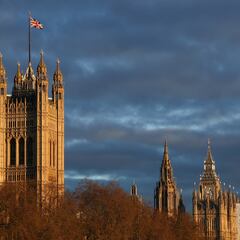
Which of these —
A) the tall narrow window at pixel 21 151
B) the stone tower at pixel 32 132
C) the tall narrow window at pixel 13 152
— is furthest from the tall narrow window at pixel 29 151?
the tall narrow window at pixel 13 152

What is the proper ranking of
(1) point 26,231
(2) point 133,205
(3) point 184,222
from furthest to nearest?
(3) point 184,222
(2) point 133,205
(1) point 26,231

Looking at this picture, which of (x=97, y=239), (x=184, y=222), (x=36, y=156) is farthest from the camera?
(x=36, y=156)

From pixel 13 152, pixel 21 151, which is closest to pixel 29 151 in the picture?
pixel 21 151

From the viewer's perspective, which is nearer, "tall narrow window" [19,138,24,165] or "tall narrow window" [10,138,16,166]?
"tall narrow window" [19,138,24,165]

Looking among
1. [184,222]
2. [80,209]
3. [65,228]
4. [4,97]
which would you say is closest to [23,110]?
[4,97]

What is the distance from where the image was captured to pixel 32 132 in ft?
644

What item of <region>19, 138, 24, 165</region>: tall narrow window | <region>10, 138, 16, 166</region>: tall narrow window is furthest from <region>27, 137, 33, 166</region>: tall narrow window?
<region>10, 138, 16, 166</region>: tall narrow window

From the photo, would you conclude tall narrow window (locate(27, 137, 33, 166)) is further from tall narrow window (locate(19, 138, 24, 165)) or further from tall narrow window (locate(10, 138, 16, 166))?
tall narrow window (locate(10, 138, 16, 166))

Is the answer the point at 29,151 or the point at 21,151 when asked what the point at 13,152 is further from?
the point at 29,151

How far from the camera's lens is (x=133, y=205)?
156000 millimetres

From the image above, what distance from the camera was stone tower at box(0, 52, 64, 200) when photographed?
19400cm

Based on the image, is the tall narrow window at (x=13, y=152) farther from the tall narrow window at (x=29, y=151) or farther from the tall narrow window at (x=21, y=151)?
the tall narrow window at (x=29, y=151)

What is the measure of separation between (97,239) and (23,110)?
5774 cm

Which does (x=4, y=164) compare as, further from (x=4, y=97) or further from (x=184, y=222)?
(x=184, y=222)
